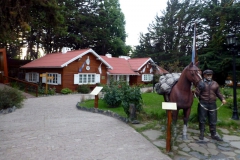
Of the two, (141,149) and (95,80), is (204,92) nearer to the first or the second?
(141,149)

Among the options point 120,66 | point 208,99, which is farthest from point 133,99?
point 120,66

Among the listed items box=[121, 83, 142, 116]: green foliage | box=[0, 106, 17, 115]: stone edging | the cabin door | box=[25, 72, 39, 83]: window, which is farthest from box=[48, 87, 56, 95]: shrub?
box=[121, 83, 142, 116]: green foliage

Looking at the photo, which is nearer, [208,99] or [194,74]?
[194,74]

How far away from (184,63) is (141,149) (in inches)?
1159

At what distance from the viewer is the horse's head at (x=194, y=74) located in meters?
4.87

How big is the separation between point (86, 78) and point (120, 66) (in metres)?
7.00

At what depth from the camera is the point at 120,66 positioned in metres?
25.9

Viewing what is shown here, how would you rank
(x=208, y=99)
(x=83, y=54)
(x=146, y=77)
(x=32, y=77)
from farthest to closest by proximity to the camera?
(x=146, y=77) < (x=32, y=77) < (x=83, y=54) < (x=208, y=99)

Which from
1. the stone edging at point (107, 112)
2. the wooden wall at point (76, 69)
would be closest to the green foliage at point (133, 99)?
the stone edging at point (107, 112)

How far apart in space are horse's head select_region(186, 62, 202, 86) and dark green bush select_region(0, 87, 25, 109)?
8705mm

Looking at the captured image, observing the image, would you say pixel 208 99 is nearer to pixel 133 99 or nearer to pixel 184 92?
pixel 184 92

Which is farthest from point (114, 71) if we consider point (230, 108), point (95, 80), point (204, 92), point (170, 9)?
point (170, 9)

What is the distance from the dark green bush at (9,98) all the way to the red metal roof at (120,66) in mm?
12874

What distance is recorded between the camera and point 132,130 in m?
6.50
